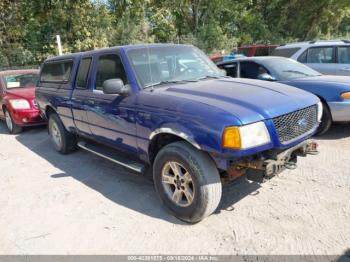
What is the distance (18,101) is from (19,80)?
120 centimetres

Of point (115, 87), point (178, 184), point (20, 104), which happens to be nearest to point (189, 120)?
point (178, 184)

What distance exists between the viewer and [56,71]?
5.88 meters

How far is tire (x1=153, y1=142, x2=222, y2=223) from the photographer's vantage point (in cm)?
314

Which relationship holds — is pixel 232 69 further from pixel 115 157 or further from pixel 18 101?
pixel 18 101

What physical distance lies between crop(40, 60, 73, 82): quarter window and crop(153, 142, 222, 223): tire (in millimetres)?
2844

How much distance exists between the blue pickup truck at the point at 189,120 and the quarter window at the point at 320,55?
4.78 m

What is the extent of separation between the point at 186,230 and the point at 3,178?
346 cm

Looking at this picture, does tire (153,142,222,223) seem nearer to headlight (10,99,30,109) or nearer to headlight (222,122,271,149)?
headlight (222,122,271,149)

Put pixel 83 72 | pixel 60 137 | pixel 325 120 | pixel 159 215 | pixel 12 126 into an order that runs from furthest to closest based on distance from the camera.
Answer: pixel 12 126 → pixel 60 137 → pixel 325 120 → pixel 83 72 → pixel 159 215

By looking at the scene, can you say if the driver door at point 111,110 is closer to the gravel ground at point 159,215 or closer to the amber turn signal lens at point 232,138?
the gravel ground at point 159,215

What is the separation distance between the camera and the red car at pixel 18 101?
7512 mm

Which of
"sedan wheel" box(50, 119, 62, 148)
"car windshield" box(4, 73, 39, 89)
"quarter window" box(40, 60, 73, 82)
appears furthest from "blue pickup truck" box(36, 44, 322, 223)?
"car windshield" box(4, 73, 39, 89)

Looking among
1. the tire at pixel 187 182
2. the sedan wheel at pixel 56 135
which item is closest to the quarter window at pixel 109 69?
the tire at pixel 187 182

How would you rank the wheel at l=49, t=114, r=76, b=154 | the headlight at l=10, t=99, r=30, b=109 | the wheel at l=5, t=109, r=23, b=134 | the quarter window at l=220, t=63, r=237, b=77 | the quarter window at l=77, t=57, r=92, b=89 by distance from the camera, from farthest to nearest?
the wheel at l=5, t=109, r=23, b=134 → the headlight at l=10, t=99, r=30, b=109 → the quarter window at l=220, t=63, r=237, b=77 → the wheel at l=49, t=114, r=76, b=154 → the quarter window at l=77, t=57, r=92, b=89
